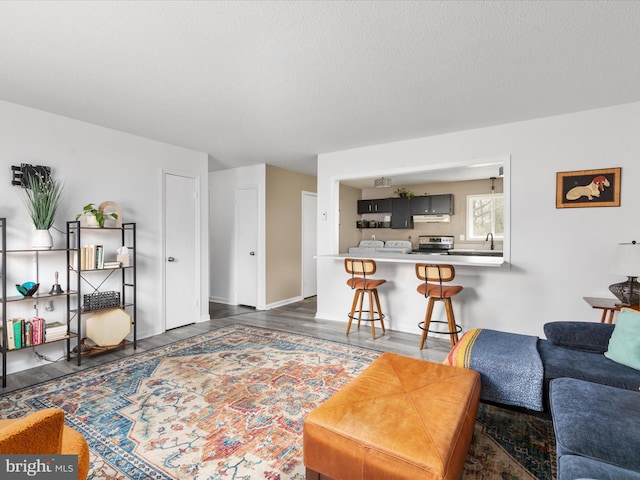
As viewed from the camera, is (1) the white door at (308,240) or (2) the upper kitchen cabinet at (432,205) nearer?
(1) the white door at (308,240)

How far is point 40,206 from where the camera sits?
3.21 metres

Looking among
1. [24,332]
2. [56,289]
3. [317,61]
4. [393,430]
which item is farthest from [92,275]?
[393,430]

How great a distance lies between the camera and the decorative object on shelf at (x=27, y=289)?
3125mm

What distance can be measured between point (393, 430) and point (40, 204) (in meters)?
3.60

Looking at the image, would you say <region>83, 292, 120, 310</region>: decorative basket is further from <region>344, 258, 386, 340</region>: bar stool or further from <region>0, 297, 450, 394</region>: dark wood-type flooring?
<region>344, 258, 386, 340</region>: bar stool

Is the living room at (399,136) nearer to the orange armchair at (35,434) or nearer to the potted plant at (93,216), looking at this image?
the potted plant at (93,216)

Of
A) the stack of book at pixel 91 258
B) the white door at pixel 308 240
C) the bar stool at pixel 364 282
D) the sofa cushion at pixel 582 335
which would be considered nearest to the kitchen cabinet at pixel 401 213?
the white door at pixel 308 240

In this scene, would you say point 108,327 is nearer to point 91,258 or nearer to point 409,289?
point 91,258

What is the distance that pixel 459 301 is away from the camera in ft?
13.8

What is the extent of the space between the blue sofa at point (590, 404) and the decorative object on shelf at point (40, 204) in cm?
410

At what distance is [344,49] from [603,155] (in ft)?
9.50

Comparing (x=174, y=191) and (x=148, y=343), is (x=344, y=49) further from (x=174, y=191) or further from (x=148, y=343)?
(x=148, y=343)

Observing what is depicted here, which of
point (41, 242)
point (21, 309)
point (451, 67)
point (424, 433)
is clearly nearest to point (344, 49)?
point (451, 67)

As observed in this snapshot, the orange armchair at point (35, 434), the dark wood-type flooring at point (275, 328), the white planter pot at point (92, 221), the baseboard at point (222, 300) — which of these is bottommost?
the dark wood-type flooring at point (275, 328)
